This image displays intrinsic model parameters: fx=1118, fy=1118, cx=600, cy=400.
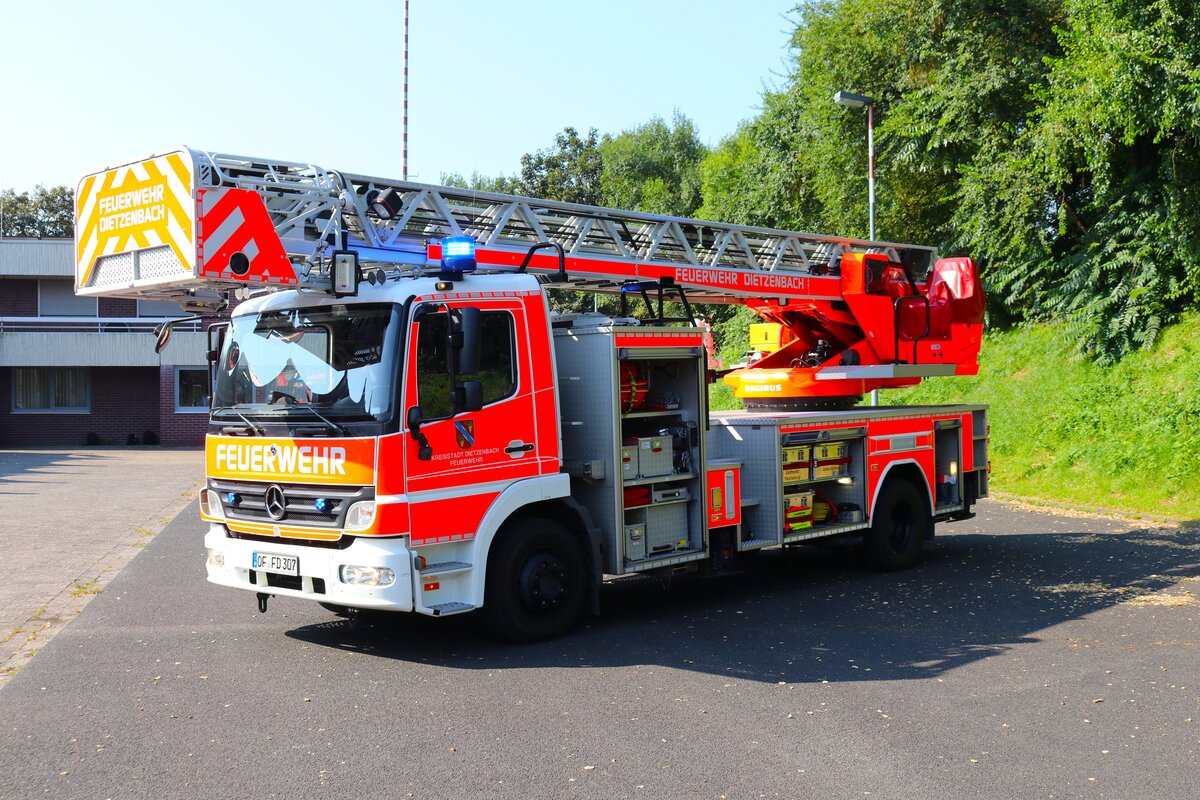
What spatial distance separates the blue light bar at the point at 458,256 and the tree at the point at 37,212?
63784mm

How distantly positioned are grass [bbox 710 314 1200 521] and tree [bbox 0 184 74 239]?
190 feet

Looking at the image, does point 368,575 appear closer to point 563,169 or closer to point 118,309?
point 118,309

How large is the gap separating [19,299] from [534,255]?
3105 centimetres

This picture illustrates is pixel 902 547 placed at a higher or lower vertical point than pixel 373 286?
lower

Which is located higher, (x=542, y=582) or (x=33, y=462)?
(x=33, y=462)

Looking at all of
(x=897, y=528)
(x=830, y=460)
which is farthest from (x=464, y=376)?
(x=897, y=528)

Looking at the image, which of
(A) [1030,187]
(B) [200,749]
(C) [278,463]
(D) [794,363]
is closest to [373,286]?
(C) [278,463]

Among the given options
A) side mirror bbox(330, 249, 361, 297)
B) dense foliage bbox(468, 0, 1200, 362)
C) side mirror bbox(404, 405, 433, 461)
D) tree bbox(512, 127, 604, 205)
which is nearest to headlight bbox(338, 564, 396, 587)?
side mirror bbox(404, 405, 433, 461)

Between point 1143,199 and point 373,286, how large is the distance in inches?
653

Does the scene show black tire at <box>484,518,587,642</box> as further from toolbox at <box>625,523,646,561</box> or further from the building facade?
the building facade

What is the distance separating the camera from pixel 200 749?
578cm

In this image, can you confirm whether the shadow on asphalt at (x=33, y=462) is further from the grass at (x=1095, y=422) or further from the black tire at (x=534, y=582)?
the grass at (x=1095, y=422)

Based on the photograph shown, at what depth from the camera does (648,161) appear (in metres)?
63.1

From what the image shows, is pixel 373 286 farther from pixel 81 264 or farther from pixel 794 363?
pixel 794 363
